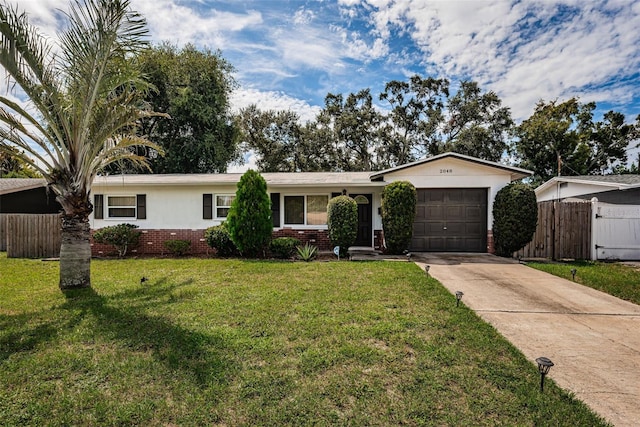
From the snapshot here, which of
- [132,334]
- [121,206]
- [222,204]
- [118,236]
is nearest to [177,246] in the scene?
[118,236]

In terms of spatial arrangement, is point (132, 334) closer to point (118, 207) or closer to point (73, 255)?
point (73, 255)

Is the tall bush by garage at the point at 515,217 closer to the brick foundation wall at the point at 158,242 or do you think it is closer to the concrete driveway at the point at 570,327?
the concrete driveway at the point at 570,327

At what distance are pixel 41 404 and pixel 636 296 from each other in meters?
9.06

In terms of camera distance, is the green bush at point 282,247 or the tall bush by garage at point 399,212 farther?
the green bush at point 282,247

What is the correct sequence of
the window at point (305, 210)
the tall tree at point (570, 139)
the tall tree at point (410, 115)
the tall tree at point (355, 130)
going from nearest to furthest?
the window at point (305, 210) → the tall tree at point (570, 139) → the tall tree at point (355, 130) → the tall tree at point (410, 115)

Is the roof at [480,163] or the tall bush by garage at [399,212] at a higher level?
the roof at [480,163]

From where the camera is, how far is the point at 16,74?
5676 millimetres

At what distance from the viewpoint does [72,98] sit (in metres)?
6.06

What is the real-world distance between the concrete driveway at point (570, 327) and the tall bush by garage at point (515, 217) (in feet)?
6.51

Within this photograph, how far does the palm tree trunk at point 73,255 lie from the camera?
20.6 feet

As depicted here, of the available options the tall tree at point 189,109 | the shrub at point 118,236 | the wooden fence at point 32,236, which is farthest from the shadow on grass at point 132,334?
the tall tree at point 189,109

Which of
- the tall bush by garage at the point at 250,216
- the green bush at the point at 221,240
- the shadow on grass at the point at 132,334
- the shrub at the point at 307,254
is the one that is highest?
the tall bush by garage at the point at 250,216

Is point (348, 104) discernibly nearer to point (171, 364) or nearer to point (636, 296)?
point (636, 296)

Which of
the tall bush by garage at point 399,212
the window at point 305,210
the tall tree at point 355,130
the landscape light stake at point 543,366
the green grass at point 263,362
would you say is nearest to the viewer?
the green grass at point 263,362
